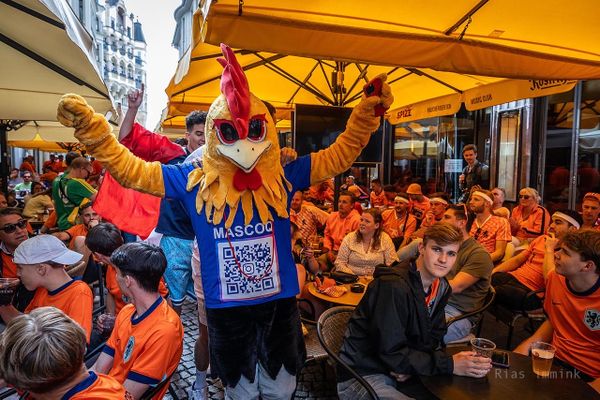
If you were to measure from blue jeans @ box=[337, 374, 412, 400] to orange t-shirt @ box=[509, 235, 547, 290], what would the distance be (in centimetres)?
278

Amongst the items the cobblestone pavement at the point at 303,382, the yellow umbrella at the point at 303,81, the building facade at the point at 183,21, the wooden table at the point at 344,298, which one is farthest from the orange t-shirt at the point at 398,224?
the building facade at the point at 183,21

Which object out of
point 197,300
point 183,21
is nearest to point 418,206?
point 197,300

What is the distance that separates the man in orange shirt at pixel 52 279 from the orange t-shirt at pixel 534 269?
161 inches

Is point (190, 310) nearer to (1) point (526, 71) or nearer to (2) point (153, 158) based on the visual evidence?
(2) point (153, 158)

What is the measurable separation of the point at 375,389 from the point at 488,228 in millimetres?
3865

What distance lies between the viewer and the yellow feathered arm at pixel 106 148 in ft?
6.56

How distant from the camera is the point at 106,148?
2.13 m

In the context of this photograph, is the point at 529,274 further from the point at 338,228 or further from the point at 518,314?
the point at 338,228

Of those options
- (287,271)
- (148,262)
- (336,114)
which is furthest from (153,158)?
(336,114)

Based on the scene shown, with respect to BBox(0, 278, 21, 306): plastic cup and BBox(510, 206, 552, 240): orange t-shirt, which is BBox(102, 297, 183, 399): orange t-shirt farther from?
BBox(510, 206, 552, 240): orange t-shirt

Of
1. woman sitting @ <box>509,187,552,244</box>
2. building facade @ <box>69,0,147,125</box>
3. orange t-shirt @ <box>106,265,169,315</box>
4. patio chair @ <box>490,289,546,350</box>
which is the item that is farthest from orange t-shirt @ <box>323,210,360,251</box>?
building facade @ <box>69,0,147,125</box>

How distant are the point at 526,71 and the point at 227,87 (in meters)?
2.29

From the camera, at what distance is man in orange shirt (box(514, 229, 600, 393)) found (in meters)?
2.59

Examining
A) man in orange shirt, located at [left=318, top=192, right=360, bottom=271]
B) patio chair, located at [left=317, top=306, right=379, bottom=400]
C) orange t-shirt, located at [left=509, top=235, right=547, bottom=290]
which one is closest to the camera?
patio chair, located at [left=317, top=306, right=379, bottom=400]
